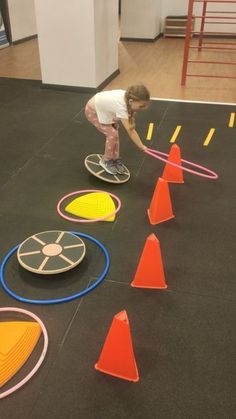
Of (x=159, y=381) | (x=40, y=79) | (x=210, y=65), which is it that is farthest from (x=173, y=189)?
(x=210, y=65)

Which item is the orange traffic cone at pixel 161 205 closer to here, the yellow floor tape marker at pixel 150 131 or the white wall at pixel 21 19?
the yellow floor tape marker at pixel 150 131

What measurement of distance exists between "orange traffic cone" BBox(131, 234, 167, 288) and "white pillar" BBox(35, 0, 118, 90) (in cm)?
363

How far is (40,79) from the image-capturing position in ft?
18.7

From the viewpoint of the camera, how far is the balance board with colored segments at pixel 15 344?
1594 mm

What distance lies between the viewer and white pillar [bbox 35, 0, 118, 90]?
15.1 ft

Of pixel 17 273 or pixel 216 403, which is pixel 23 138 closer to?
pixel 17 273

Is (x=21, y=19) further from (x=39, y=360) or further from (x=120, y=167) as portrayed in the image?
(x=39, y=360)

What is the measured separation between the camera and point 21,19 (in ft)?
26.2

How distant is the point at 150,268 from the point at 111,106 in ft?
4.64

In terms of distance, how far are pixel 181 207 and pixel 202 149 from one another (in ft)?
3.65

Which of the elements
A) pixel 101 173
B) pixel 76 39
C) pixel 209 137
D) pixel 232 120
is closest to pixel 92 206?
pixel 101 173

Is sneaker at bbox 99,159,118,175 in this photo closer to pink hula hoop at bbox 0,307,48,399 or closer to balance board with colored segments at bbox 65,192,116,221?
balance board with colored segments at bbox 65,192,116,221

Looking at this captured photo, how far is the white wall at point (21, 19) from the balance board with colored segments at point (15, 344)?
7494 mm

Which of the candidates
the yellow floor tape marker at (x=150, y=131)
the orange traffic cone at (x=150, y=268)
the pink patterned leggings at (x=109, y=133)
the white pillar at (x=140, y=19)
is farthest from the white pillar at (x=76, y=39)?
the orange traffic cone at (x=150, y=268)
